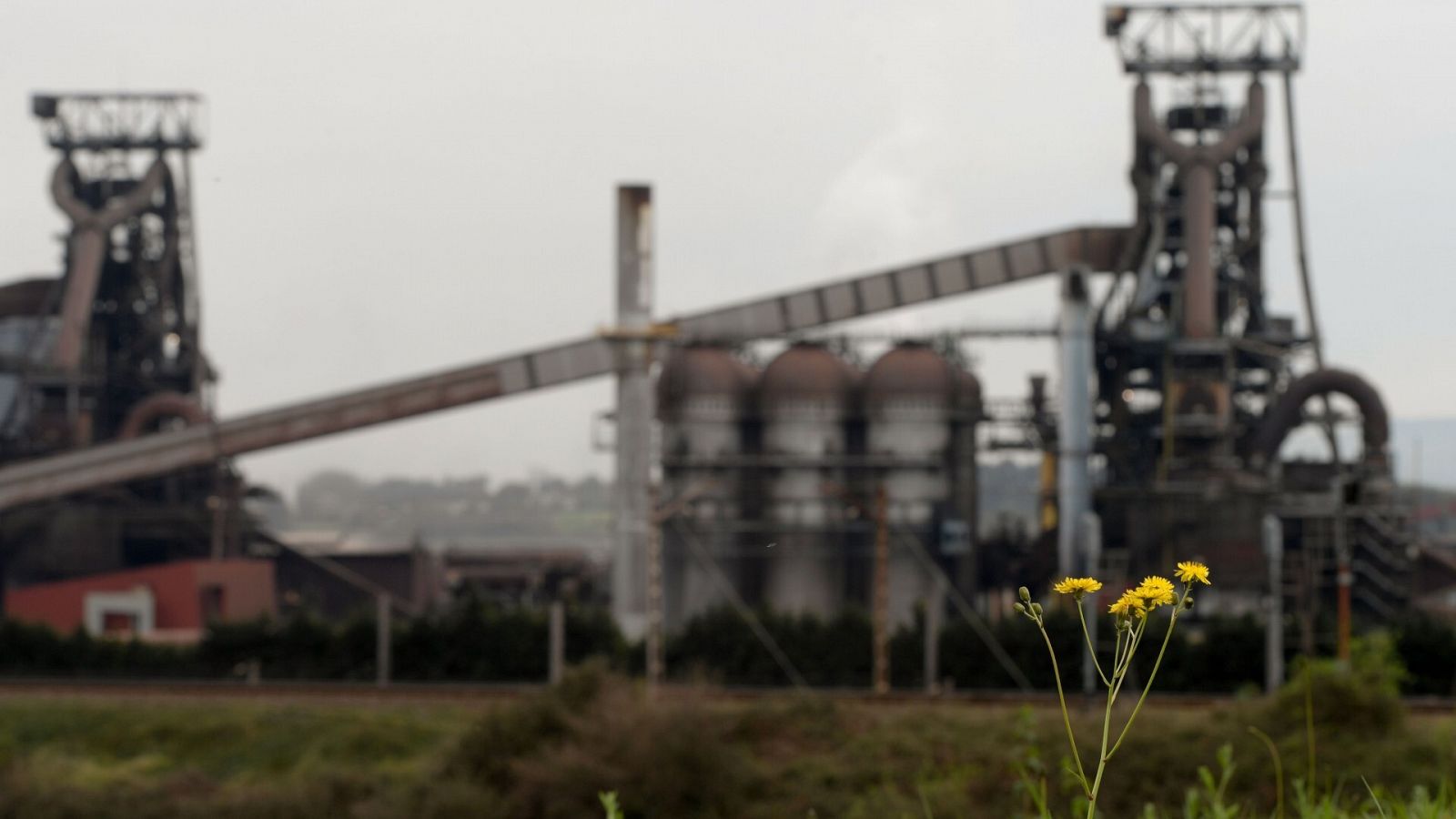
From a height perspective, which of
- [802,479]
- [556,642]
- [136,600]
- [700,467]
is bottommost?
[556,642]

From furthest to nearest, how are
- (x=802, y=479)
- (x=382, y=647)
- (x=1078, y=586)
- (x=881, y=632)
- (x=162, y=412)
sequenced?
(x=162, y=412)
(x=802, y=479)
(x=382, y=647)
(x=881, y=632)
(x=1078, y=586)

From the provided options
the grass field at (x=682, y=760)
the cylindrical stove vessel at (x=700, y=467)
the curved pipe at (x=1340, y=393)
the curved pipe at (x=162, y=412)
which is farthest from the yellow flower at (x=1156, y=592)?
the curved pipe at (x=162, y=412)

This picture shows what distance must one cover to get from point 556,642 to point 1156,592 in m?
29.8

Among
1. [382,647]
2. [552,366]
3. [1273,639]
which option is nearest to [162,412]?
[552,366]

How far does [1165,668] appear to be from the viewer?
1180 inches

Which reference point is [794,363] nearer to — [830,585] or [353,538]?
[830,585]

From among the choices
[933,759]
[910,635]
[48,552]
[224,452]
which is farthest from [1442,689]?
[48,552]

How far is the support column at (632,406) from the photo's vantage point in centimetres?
3925

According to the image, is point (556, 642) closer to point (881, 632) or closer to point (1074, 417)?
point (881, 632)

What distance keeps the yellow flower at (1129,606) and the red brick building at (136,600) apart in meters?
43.2

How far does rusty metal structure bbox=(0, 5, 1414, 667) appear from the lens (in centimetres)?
3978

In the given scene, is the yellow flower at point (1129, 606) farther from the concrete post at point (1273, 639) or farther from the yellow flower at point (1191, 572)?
the concrete post at point (1273, 639)

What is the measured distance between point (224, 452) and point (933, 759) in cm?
2701

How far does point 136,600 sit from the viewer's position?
4369 cm
